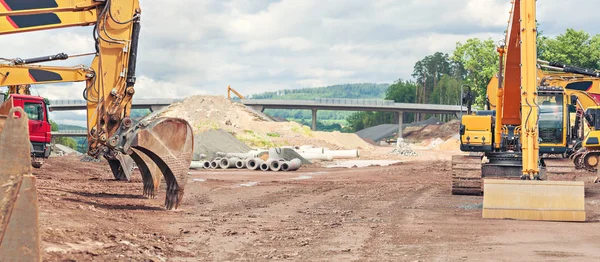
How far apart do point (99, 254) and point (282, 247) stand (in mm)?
2516

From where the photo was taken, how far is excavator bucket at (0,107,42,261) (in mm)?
6562

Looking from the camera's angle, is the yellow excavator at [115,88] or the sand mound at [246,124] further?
the sand mound at [246,124]

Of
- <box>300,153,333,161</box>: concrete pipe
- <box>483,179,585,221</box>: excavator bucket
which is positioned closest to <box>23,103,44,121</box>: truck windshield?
<box>483,179,585,221</box>: excavator bucket

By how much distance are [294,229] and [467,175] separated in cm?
770

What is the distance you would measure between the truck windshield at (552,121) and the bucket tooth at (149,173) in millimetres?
9958

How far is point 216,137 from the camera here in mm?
42812

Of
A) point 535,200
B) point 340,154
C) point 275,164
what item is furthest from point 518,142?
point 340,154

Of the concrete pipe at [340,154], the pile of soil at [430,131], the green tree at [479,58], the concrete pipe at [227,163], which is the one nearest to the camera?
the concrete pipe at [227,163]

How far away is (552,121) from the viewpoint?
20688 millimetres

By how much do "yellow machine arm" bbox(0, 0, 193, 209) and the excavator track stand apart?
7032 mm

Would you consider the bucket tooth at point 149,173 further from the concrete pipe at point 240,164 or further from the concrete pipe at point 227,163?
the concrete pipe at point 227,163

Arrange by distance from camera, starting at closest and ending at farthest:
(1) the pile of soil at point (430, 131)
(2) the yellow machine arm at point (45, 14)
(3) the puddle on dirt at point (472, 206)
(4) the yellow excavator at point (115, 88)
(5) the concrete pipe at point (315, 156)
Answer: (2) the yellow machine arm at point (45, 14) → (4) the yellow excavator at point (115, 88) → (3) the puddle on dirt at point (472, 206) → (5) the concrete pipe at point (315, 156) → (1) the pile of soil at point (430, 131)

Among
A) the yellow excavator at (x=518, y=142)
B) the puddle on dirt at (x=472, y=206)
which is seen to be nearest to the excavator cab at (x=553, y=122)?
the yellow excavator at (x=518, y=142)

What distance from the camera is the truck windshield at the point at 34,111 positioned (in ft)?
86.3
